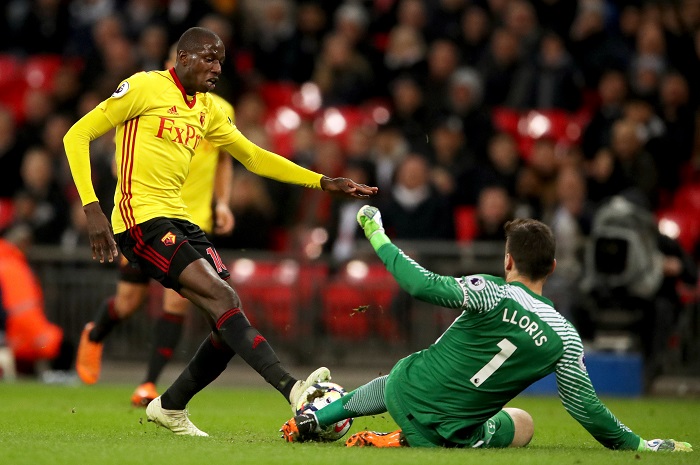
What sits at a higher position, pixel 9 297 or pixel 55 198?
Result: pixel 55 198

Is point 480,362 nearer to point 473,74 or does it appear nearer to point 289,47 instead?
point 473,74

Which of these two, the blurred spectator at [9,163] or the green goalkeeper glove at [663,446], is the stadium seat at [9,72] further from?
the green goalkeeper glove at [663,446]

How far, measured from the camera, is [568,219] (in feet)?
41.7

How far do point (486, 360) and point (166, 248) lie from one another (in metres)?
2.01

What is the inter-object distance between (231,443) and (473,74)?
9.34 metres

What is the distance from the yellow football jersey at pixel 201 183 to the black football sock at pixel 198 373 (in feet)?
7.41

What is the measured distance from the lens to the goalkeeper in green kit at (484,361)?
6035 millimetres

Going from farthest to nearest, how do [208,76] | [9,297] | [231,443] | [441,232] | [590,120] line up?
[590,120] → [441,232] → [9,297] → [208,76] → [231,443]

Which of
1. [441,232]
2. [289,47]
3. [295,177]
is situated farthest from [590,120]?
[295,177]

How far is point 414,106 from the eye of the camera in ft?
48.7

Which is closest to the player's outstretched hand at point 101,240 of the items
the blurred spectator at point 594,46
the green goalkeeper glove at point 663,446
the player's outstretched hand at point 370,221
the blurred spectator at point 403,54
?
the player's outstretched hand at point 370,221

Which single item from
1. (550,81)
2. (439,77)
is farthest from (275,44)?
(550,81)

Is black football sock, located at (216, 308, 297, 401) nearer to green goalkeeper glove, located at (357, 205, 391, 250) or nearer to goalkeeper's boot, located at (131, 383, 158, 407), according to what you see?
green goalkeeper glove, located at (357, 205, 391, 250)

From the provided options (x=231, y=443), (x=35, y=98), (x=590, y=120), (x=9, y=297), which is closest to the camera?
(x=231, y=443)
